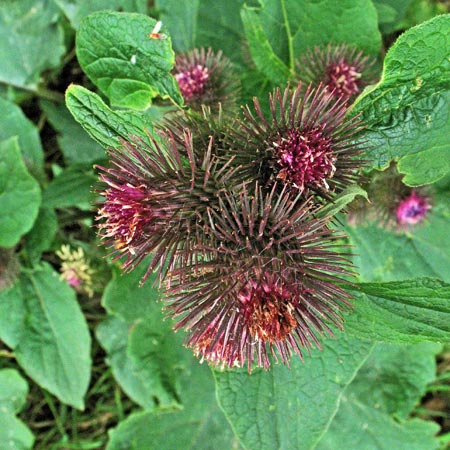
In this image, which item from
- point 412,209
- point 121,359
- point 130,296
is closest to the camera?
point 412,209

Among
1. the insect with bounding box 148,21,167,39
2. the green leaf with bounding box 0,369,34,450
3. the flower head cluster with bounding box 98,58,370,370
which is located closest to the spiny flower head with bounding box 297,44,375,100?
the flower head cluster with bounding box 98,58,370,370

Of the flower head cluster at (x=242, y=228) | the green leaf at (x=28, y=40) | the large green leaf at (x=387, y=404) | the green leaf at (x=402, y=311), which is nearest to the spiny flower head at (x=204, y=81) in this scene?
the flower head cluster at (x=242, y=228)

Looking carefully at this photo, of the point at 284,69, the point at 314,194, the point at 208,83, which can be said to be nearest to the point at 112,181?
the point at 314,194

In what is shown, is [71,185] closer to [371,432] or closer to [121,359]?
[121,359]

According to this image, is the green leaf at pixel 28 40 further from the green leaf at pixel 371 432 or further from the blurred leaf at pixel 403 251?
the green leaf at pixel 371 432

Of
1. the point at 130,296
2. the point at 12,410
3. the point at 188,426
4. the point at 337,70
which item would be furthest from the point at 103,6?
the point at 12,410

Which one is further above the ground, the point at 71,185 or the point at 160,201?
the point at 160,201

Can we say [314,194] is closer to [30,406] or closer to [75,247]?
[75,247]
